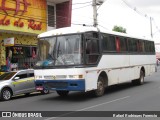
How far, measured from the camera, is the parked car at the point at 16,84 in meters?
15.6

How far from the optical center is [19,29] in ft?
75.8

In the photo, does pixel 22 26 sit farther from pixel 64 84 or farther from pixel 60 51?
pixel 64 84

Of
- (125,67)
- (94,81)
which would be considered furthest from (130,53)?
(94,81)

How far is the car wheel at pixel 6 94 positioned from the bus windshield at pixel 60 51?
9.22 feet

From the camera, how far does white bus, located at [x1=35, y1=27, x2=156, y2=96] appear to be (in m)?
12.9

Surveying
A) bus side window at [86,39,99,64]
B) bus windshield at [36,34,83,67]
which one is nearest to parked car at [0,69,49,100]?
bus windshield at [36,34,83,67]

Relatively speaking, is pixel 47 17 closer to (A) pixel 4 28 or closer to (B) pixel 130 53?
(A) pixel 4 28

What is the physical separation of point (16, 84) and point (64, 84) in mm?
4145

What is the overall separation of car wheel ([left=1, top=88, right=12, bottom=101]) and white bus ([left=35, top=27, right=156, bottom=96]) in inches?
94.8

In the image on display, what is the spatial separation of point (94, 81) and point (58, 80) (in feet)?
5.52

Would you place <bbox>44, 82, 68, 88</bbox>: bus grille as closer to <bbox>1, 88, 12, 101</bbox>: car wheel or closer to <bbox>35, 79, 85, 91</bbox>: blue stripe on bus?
<bbox>35, 79, 85, 91</bbox>: blue stripe on bus

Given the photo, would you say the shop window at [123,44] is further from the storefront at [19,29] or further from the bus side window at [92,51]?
the storefront at [19,29]

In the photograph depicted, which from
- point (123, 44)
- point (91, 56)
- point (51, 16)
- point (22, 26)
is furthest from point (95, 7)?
point (91, 56)

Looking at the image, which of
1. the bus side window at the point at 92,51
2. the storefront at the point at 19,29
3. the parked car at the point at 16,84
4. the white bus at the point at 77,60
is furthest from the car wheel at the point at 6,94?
the storefront at the point at 19,29
